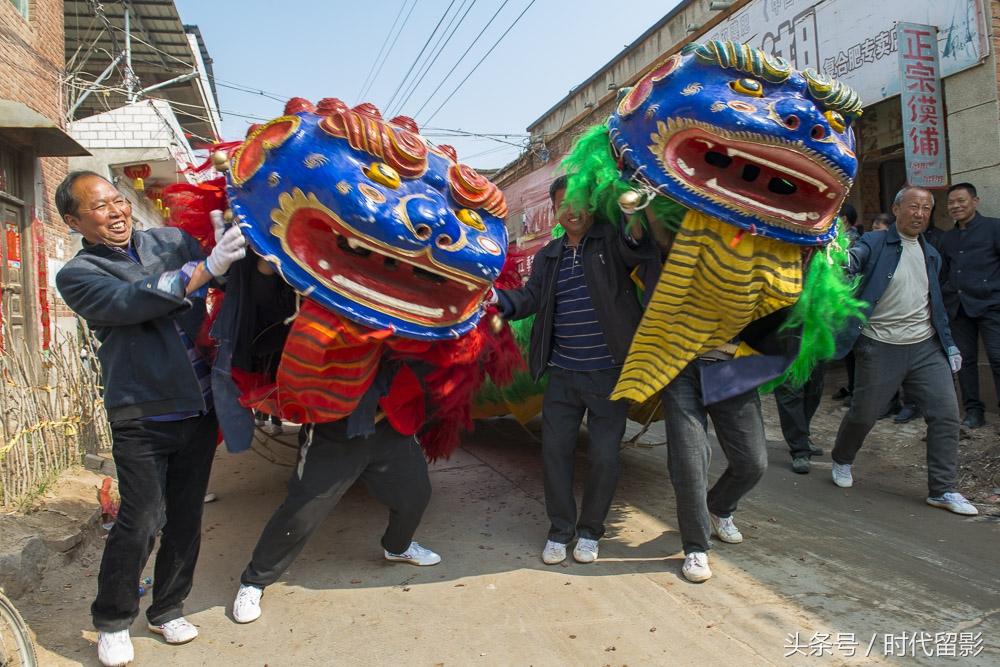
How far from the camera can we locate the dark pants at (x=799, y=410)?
4285 millimetres

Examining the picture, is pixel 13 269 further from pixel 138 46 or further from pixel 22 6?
pixel 138 46

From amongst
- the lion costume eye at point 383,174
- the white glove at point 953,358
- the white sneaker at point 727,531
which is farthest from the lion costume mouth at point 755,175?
the white glove at point 953,358

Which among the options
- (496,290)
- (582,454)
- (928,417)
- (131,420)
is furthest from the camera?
(582,454)

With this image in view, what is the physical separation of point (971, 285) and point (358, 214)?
14.5ft

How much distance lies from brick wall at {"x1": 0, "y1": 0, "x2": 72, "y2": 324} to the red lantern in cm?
153

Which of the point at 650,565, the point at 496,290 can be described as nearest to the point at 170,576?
the point at 496,290

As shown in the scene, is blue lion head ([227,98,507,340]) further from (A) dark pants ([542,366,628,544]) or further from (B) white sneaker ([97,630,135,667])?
(B) white sneaker ([97,630,135,667])

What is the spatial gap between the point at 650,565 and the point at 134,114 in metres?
9.59

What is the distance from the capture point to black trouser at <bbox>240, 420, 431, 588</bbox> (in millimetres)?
2467

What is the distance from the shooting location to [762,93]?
7.80 ft

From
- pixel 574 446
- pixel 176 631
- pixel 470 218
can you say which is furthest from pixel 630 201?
pixel 176 631

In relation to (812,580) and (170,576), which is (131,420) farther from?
(812,580)

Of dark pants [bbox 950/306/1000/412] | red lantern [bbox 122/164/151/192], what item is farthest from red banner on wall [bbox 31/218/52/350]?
dark pants [bbox 950/306/1000/412]

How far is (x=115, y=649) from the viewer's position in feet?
6.90
